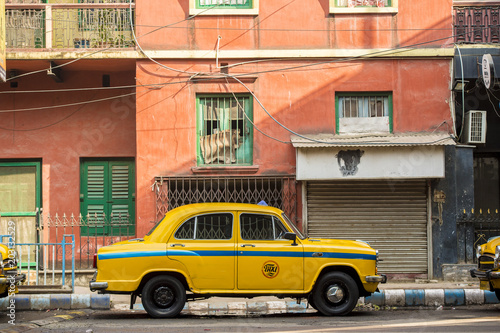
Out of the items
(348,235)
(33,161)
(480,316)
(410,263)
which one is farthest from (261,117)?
(480,316)

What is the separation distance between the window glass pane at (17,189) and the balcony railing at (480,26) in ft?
34.2

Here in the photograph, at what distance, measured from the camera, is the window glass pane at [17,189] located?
1647 centimetres

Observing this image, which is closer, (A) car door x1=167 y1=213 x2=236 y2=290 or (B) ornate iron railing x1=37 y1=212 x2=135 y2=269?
(A) car door x1=167 y1=213 x2=236 y2=290

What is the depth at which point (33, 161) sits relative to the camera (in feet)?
54.7

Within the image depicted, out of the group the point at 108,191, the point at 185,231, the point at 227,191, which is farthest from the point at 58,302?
the point at 108,191

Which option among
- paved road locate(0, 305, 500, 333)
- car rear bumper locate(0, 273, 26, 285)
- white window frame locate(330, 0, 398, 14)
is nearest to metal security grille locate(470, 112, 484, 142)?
white window frame locate(330, 0, 398, 14)

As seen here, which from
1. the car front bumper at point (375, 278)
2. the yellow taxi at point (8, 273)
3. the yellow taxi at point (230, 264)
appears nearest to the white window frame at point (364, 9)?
the yellow taxi at point (230, 264)

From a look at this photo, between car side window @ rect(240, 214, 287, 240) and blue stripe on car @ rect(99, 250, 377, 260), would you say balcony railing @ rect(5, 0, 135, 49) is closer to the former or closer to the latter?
car side window @ rect(240, 214, 287, 240)

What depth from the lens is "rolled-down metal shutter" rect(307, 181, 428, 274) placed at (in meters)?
15.4

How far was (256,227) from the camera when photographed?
1080cm

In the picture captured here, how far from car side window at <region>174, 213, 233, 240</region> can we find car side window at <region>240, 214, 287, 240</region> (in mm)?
217

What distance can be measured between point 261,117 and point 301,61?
1553 millimetres

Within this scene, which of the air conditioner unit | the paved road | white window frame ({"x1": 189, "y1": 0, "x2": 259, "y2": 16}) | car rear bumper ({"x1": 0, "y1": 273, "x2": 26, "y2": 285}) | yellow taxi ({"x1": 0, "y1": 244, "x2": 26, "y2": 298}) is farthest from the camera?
A: white window frame ({"x1": 189, "y1": 0, "x2": 259, "y2": 16})

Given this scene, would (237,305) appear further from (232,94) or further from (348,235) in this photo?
(232,94)
